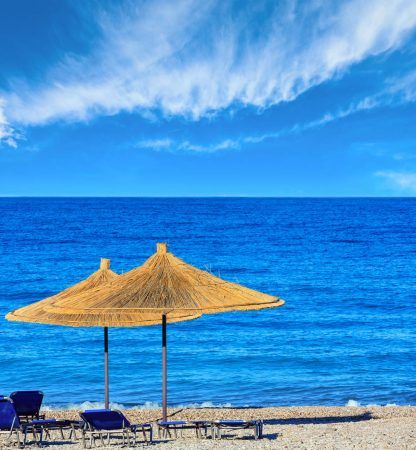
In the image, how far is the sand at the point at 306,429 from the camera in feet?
28.2

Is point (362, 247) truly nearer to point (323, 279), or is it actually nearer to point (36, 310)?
point (323, 279)

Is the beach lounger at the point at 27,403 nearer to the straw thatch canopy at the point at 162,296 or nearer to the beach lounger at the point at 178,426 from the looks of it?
the straw thatch canopy at the point at 162,296

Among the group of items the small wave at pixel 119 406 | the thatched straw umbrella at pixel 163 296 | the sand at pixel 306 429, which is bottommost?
the sand at pixel 306 429

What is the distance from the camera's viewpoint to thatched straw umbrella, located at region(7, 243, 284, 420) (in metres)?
8.82

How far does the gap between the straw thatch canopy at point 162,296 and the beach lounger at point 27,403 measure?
106cm

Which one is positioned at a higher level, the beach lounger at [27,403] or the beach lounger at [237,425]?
the beach lounger at [27,403]

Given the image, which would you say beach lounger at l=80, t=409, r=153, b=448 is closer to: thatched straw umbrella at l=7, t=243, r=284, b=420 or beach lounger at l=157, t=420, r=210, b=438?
beach lounger at l=157, t=420, r=210, b=438

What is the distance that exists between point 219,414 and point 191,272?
3.88 meters

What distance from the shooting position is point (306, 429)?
33.0ft

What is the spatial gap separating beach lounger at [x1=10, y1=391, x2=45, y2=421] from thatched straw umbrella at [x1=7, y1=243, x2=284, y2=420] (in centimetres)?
125

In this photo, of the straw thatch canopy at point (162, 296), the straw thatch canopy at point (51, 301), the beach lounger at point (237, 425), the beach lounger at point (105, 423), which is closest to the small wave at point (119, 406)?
the straw thatch canopy at point (51, 301)

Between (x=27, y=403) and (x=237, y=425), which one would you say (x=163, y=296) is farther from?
(x=27, y=403)

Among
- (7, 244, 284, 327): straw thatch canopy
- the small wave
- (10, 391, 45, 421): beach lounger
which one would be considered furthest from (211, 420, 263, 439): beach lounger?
the small wave

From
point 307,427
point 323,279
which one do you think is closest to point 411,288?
point 323,279
